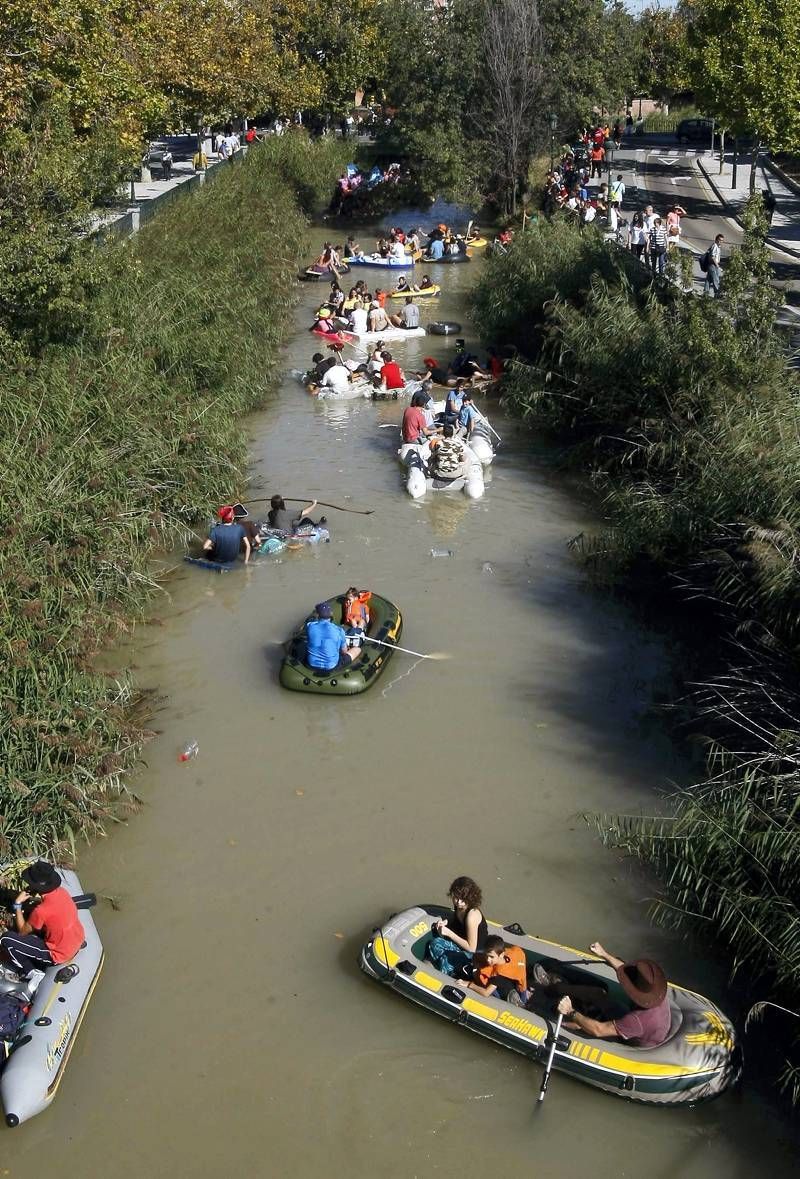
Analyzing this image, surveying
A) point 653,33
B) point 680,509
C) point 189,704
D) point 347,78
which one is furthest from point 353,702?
point 653,33

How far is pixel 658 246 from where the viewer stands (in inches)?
1005

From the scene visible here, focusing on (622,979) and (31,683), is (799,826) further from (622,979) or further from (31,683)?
(31,683)

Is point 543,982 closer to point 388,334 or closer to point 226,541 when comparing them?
point 226,541

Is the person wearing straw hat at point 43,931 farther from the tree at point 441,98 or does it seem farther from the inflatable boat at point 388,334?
the tree at point 441,98

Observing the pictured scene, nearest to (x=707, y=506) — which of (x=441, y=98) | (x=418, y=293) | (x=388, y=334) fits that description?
(x=388, y=334)

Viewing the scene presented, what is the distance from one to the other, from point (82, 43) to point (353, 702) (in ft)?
42.8

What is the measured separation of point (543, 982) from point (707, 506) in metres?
6.22

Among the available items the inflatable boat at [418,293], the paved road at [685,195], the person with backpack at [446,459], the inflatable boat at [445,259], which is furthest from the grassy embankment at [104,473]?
the inflatable boat at [445,259]

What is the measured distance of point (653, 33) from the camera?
60.1 metres

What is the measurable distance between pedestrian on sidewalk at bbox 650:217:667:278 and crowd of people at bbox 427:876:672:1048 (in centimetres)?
1871

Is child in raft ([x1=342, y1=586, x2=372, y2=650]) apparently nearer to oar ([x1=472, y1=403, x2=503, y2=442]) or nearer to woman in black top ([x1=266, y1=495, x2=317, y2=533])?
woman in black top ([x1=266, y1=495, x2=317, y2=533])

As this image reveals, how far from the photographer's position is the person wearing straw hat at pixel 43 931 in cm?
798

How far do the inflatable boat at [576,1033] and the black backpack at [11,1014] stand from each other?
2363mm

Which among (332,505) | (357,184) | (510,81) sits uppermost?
(510,81)
